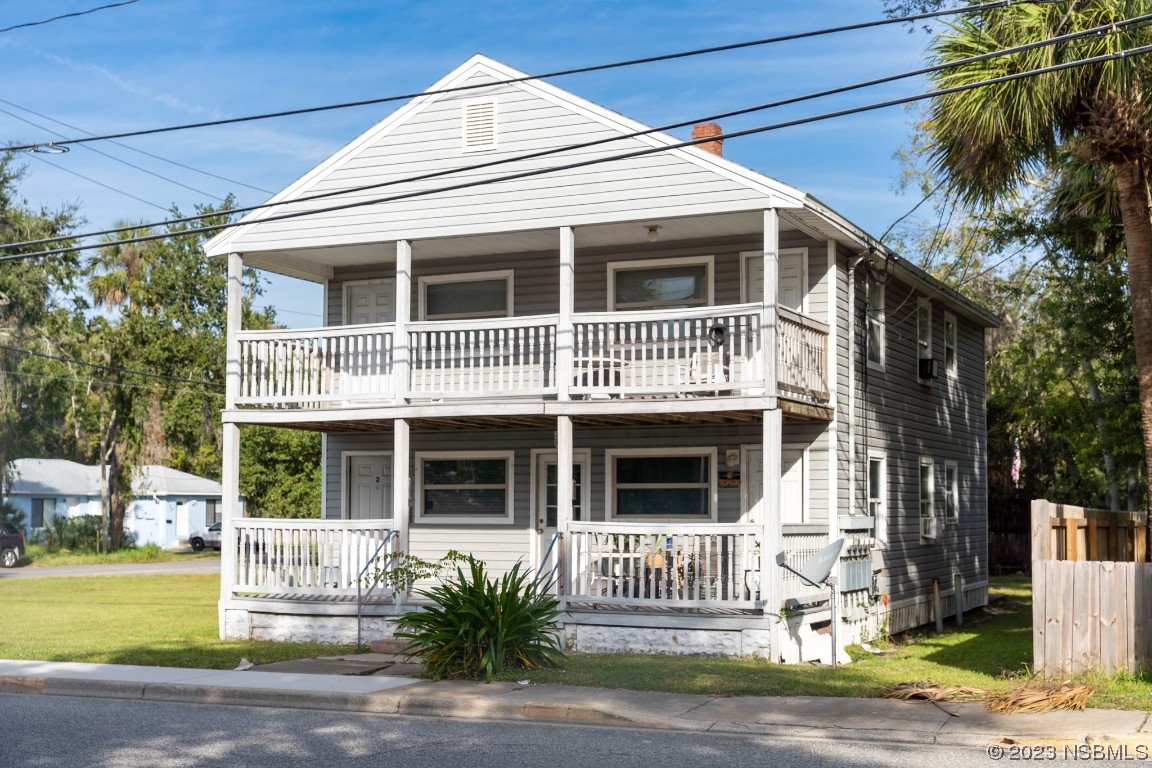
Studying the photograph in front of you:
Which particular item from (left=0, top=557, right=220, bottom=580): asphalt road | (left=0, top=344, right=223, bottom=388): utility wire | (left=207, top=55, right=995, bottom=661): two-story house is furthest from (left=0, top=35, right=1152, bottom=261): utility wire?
(left=0, top=344, right=223, bottom=388): utility wire

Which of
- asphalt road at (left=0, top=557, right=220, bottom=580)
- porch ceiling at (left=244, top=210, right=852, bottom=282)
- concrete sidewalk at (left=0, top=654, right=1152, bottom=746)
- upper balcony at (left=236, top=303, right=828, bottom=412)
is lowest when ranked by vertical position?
asphalt road at (left=0, top=557, right=220, bottom=580)

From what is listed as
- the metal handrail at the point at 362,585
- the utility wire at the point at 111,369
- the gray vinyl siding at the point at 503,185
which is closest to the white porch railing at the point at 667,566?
the metal handrail at the point at 362,585

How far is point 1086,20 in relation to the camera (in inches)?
549

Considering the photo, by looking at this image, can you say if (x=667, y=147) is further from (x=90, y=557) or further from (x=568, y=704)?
(x=90, y=557)

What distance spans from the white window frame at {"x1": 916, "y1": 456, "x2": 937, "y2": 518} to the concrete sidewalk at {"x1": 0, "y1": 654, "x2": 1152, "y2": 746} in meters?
10.7

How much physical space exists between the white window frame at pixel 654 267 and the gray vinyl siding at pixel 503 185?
2.09m

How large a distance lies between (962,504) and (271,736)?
1700 centimetres

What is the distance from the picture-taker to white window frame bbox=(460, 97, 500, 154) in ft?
57.5

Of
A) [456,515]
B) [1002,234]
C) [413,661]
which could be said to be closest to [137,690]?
[413,661]

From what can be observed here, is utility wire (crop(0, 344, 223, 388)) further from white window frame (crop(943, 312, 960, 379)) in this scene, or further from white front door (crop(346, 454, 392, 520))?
white window frame (crop(943, 312, 960, 379))

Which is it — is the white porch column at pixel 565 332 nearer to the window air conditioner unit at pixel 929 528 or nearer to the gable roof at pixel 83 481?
the window air conditioner unit at pixel 929 528

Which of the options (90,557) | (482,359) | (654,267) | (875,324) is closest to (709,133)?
(654,267)

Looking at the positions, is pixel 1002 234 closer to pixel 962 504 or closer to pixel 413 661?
pixel 962 504

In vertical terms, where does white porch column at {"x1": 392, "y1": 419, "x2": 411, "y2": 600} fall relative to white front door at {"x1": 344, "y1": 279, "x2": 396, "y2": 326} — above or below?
below
